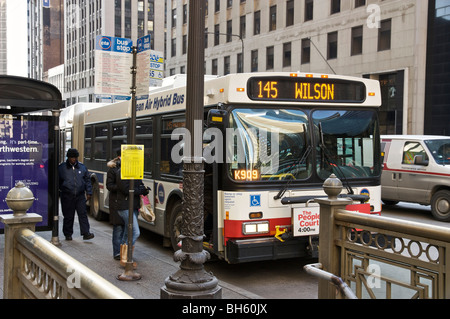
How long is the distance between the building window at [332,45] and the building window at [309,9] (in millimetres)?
2803

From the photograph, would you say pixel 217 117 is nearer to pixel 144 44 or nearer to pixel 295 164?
pixel 295 164

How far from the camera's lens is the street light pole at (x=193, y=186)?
5371 millimetres

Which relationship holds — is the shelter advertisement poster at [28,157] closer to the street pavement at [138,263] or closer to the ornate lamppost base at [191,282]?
the street pavement at [138,263]

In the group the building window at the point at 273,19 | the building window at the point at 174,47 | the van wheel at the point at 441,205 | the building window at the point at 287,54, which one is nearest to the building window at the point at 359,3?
the building window at the point at 287,54

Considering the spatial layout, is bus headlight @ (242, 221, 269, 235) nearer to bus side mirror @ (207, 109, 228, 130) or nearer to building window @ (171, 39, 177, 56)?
bus side mirror @ (207, 109, 228, 130)

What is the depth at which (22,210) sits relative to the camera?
3.95m

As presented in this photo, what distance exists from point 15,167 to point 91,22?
8845 cm

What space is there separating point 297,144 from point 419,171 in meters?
7.79

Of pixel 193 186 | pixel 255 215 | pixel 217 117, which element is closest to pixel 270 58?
pixel 217 117

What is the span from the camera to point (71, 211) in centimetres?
953

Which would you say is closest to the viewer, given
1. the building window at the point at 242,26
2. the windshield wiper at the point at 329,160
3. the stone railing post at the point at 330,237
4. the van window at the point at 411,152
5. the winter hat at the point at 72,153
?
the stone railing post at the point at 330,237

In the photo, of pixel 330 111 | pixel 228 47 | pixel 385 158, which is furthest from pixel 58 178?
pixel 228 47

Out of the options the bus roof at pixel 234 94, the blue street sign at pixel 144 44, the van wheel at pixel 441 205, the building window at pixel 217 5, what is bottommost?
the van wheel at pixel 441 205
